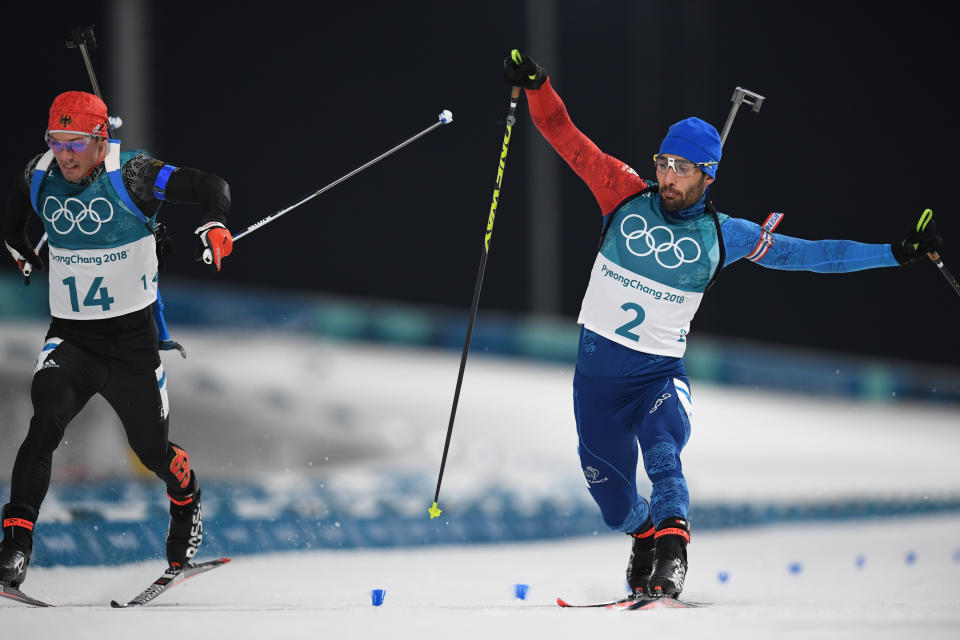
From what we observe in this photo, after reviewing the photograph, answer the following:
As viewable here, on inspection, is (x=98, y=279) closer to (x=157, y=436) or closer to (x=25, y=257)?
(x=25, y=257)

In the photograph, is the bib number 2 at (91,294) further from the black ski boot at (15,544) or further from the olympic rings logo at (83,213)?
the black ski boot at (15,544)

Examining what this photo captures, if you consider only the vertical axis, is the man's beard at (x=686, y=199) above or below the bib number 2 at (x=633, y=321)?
above

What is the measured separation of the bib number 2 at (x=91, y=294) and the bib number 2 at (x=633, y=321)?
186cm

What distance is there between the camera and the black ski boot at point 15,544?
Result: 401 centimetres

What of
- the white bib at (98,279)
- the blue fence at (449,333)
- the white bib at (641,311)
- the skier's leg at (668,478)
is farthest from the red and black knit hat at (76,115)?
the blue fence at (449,333)

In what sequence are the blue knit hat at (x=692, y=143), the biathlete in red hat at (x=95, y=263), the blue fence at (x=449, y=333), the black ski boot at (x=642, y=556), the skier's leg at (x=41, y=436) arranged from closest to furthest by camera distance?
the skier's leg at (x=41, y=436), the biathlete in red hat at (x=95, y=263), the blue knit hat at (x=692, y=143), the black ski boot at (x=642, y=556), the blue fence at (x=449, y=333)

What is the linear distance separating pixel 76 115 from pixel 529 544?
14.0ft

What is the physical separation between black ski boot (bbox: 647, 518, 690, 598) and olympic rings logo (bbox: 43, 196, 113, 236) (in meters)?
2.23

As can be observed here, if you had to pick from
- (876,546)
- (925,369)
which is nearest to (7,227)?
(876,546)

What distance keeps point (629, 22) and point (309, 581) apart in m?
10.6

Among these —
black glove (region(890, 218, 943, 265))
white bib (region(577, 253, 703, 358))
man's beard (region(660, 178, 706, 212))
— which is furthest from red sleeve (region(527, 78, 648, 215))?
black glove (region(890, 218, 943, 265))

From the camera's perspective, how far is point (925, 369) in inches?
594

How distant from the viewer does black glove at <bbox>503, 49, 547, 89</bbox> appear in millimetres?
4395

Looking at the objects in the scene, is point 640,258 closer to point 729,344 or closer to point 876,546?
point 876,546
